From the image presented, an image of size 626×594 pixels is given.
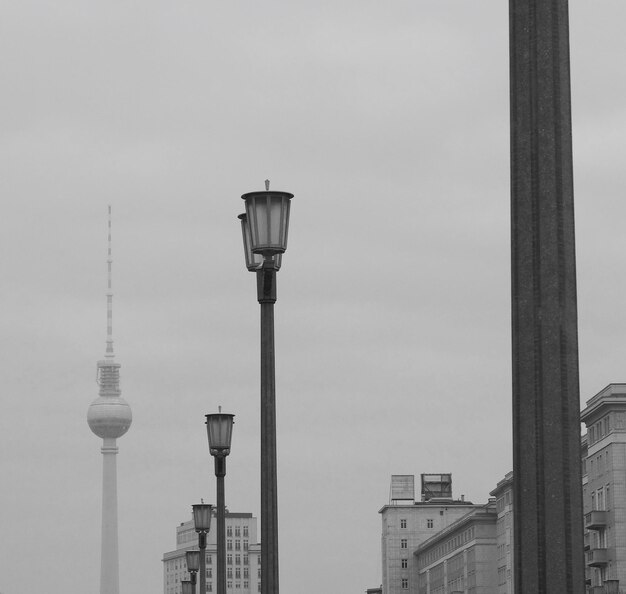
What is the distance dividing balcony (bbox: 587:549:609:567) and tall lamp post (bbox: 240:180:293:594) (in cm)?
9950

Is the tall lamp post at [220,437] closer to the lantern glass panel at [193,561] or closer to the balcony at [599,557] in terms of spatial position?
the lantern glass panel at [193,561]

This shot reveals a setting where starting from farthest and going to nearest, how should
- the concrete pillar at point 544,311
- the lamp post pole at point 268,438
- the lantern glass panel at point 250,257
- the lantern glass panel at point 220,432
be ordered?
the lantern glass panel at point 220,432 < the lantern glass panel at point 250,257 < the lamp post pole at point 268,438 < the concrete pillar at point 544,311

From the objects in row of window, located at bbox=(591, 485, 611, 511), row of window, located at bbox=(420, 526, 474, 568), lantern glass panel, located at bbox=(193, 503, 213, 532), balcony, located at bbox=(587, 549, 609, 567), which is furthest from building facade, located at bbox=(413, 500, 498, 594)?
lantern glass panel, located at bbox=(193, 503, 213, 532)

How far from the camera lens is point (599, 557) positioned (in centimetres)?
11762

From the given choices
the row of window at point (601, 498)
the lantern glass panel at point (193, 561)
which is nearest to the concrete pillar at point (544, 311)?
the lantern glass panel at point (193, 561)

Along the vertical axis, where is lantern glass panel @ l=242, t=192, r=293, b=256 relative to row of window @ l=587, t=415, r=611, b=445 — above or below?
below

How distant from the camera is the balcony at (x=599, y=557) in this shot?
117 m

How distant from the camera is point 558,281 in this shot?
1041 centimetres

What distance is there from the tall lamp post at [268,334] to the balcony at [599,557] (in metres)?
99.5

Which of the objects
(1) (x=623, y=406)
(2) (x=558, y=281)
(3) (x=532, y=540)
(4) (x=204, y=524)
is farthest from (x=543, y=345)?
(1) (x=623, y=406)

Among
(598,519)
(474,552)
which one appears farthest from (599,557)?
(474,552)

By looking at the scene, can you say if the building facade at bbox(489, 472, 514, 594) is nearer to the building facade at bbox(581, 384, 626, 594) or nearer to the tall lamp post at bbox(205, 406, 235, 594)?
the building facade at bbox(581, 384, 626, 594)

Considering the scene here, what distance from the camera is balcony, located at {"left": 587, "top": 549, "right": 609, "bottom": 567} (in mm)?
117125

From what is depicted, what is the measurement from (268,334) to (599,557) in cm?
10019
